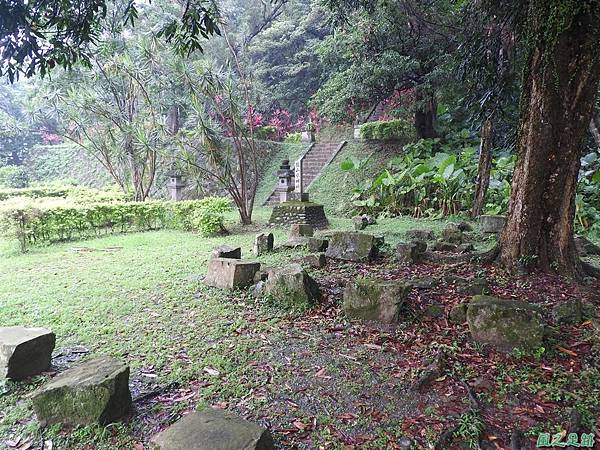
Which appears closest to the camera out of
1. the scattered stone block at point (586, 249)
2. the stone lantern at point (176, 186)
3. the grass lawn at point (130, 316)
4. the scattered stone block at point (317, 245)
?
the grass lawn at point (130, 316)

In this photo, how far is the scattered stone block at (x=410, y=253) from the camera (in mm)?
4805

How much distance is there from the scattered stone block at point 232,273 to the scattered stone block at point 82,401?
221 cm

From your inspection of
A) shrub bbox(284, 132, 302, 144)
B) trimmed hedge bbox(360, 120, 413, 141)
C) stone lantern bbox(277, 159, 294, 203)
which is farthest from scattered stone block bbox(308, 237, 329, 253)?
shrub bbox(284, 132, 302, 144)

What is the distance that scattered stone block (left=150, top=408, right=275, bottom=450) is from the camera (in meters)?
1.80

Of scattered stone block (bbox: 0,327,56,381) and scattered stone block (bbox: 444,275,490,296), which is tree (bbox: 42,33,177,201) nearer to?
scattered stone block (bbox: 0,327,56,381)

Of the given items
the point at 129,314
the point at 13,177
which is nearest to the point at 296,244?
the point at 129,314

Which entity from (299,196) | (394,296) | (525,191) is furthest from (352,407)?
(299,196)

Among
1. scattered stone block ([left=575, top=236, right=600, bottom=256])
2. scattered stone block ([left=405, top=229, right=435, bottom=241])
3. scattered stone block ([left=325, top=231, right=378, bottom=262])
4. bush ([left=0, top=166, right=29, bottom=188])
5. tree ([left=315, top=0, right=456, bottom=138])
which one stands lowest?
scattered stone block ([left=575, top=236, right=600, bottom=256])

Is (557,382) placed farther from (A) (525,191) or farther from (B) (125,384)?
(B) (125,384)

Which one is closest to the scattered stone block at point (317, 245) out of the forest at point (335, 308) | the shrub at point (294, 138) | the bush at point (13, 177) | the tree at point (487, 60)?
the forest at point (335, 308)

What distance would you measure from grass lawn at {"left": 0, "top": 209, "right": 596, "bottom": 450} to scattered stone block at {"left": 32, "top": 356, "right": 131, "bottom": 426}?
0.06m

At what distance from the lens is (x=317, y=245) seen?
5.89 meters

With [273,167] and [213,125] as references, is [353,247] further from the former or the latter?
[273,167]

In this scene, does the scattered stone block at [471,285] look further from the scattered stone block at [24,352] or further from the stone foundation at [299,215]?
the stone foundation at [299,215]
